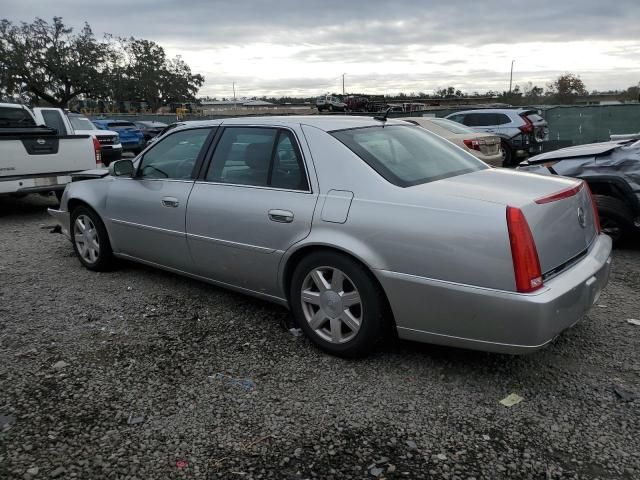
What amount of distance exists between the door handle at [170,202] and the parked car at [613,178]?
3531mm

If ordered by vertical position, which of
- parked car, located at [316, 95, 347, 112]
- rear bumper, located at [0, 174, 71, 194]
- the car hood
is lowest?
rear bumper, located at [0, 174, 71, 194]

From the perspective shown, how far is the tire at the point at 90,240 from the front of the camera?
5.24 metres

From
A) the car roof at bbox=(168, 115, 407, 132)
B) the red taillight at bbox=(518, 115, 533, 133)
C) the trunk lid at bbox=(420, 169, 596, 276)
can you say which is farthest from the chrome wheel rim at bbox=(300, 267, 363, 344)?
the red taillight at bbox=(518, 115, 533, 133)

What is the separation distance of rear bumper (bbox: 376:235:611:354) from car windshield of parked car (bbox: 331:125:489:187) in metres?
0.71

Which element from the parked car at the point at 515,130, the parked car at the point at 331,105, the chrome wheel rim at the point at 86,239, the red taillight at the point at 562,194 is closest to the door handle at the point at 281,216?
the red taillight at the point at 562,194

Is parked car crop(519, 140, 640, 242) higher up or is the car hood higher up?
the car hood

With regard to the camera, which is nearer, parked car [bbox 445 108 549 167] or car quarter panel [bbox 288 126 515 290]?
car quarter panel [bbox 288 126 515 290]

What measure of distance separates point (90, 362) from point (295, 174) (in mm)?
1868

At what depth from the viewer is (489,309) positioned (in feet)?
9.21

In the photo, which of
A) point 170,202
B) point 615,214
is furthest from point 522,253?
point 615,214

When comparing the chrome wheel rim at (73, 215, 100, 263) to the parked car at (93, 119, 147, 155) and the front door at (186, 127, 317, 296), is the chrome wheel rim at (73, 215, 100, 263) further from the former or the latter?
the parked car at (93, 119, 147, 155)

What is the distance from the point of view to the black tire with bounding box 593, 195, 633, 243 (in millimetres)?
5508

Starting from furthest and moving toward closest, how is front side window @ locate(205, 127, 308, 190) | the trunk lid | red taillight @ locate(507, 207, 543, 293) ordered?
front side window @ locate(205, 127, 308, 190) → the trunk lid → red taillight @ locate(507, 207, 543, 293)

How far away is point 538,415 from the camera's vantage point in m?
2.86
